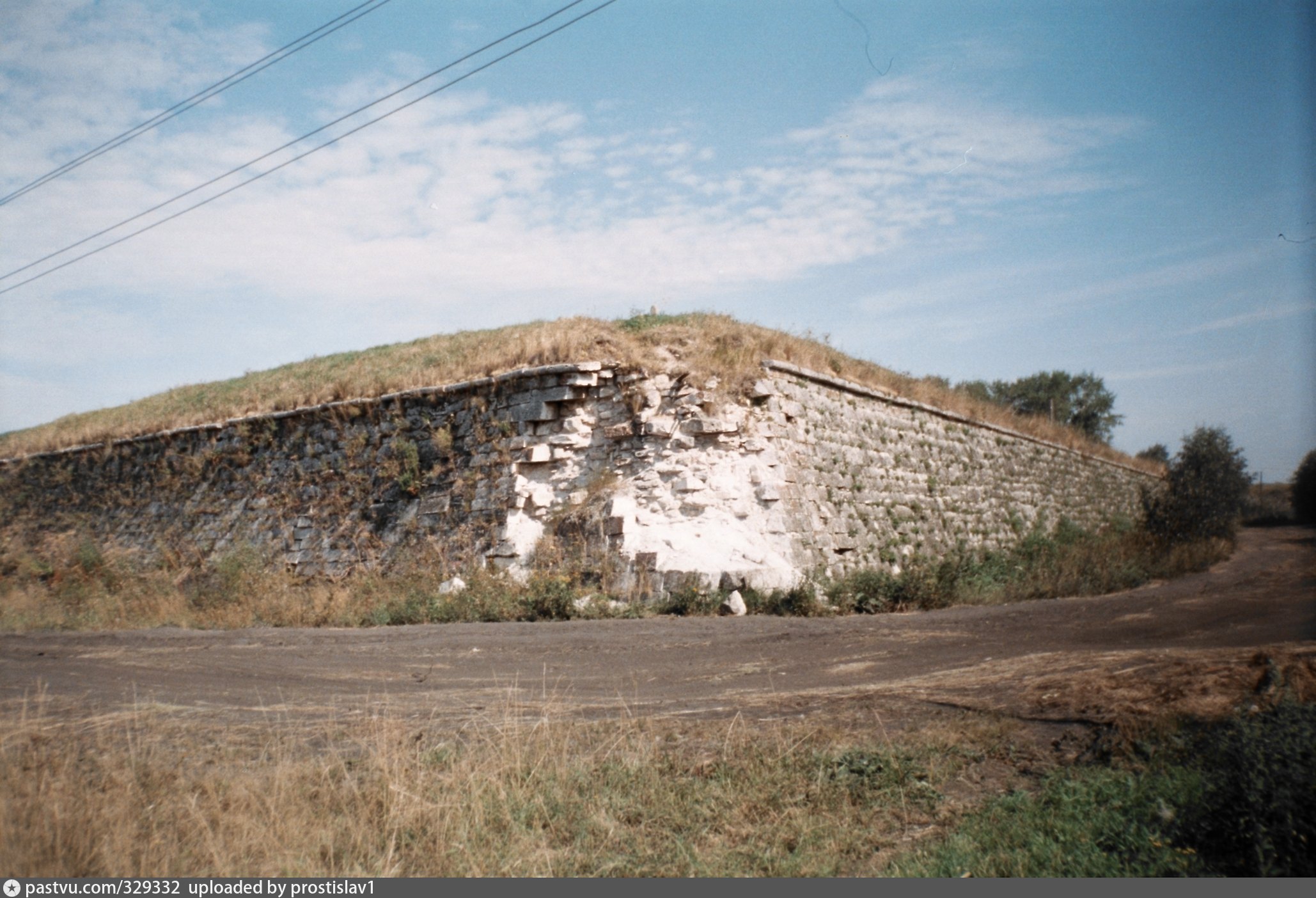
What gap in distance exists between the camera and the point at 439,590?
46.1ft

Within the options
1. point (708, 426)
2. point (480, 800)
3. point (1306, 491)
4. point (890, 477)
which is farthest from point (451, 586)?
point (1306, 491)

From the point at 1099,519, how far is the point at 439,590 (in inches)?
907

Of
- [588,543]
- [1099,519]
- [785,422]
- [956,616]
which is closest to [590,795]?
[956,616]

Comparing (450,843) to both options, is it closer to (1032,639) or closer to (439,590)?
(1032,639)

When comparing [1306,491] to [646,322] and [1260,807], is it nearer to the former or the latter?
[646,322]

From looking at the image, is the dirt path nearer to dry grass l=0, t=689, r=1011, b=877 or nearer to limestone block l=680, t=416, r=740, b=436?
A: dry grass l=0, t=689, r=1011, b=877

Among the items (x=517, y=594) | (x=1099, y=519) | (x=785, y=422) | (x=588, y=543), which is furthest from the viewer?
(x=1099, y=519)

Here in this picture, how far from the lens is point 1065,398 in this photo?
52438 mm

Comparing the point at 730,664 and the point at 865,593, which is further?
the point at 865,593

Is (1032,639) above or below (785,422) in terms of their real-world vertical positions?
below

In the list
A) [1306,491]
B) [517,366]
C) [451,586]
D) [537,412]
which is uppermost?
[517,366]

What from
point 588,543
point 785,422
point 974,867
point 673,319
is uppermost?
point 673,319

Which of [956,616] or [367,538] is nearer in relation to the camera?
[956,616]

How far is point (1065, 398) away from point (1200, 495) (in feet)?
101
